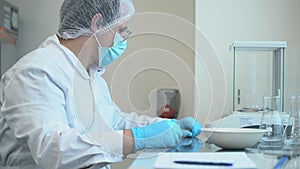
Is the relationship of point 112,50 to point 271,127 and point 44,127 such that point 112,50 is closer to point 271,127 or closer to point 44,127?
point 44,127

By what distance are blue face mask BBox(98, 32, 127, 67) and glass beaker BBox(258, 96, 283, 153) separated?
58 centimetres

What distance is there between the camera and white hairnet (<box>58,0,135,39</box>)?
1.29m

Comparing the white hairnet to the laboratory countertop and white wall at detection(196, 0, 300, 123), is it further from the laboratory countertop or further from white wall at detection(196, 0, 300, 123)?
white wall at detection(196, 0, 300, 123)

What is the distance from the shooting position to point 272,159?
852 mm

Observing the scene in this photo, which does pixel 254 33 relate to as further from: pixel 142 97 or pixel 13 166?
pixel 13 166

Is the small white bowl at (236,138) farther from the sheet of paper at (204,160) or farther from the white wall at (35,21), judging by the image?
the white wall at (35,21)

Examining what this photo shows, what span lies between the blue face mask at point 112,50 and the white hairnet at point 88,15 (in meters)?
0.06

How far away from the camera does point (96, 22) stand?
4.27 feet

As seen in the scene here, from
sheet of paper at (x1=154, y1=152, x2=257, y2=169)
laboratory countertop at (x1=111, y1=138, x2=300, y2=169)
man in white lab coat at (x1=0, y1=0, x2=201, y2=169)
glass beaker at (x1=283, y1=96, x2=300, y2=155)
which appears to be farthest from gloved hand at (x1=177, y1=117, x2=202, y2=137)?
sheet of paper at (x1=154, y1=152, x2=257, y2=169)

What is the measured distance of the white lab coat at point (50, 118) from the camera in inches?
38.5

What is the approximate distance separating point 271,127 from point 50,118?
690 millimetres

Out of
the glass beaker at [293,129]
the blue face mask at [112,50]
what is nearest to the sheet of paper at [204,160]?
the glass beaker at [293,129]

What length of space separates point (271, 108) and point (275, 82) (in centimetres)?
79

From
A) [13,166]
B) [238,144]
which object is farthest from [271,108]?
[13,166]
